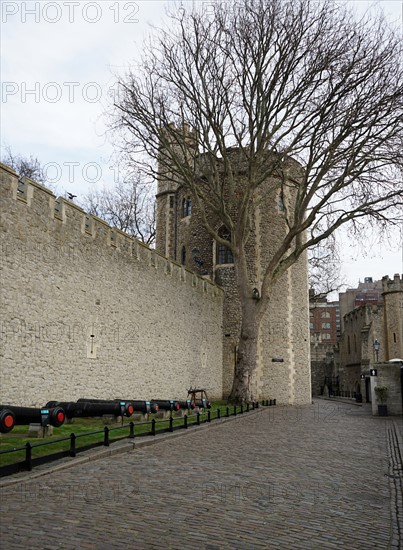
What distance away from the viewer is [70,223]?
1596cm

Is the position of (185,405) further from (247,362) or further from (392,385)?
(392,385)

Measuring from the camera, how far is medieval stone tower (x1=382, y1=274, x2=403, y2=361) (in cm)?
3991

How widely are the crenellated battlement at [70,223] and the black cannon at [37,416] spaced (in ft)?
19.8

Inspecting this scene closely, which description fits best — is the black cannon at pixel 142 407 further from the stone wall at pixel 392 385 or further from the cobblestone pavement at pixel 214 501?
the stone wall at pixel 392 385

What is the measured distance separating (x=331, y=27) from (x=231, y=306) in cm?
1403

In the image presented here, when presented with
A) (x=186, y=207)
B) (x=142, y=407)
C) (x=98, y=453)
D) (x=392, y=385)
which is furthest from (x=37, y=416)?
(x=186, y=207)

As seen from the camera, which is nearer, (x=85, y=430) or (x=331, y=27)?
(x=85, y=430)

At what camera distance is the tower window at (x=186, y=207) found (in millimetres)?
30094

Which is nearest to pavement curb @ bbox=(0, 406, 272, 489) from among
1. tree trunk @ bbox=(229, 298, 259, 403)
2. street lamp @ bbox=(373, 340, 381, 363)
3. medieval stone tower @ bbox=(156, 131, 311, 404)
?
tree trunk @ bbox=(229, 298, 259, 403)

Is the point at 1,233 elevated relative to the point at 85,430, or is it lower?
elevated

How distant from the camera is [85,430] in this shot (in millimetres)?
11477

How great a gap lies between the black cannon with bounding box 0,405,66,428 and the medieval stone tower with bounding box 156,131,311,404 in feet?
56.1

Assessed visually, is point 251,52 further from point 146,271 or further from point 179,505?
point 179,505

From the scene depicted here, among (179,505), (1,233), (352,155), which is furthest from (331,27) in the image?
(179,505)
